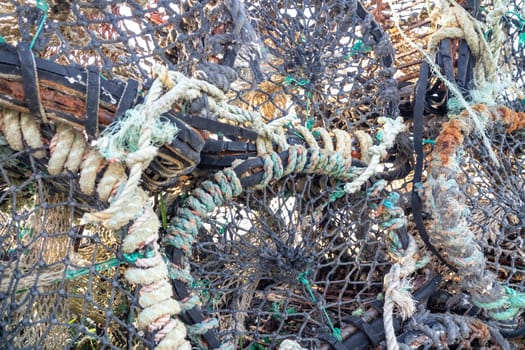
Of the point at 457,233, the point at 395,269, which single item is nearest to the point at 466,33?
the point at 457,233

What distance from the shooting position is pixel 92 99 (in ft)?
2.34

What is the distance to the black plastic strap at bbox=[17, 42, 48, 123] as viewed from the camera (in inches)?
26.5

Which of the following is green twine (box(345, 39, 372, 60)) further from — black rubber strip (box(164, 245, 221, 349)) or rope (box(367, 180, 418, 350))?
A: black rubber strip (box(164, 245, 221, 349))

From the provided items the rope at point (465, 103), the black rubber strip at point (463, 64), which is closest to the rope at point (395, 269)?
the rope at point (465, 103)

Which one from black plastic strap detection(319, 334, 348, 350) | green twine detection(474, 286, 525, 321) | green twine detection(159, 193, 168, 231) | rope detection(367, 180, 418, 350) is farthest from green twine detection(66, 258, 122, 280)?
green twine detection(474, 286, 525, 321)

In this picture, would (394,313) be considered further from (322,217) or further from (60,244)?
(60,244)

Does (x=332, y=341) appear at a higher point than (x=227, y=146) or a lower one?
lower

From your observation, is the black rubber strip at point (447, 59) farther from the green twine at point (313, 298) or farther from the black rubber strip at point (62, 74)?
the black rubber strip at point (62, 74)

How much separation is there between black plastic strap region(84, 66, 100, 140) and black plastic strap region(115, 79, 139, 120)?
0.10 feet

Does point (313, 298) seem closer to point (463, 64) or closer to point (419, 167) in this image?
point (419, 167)

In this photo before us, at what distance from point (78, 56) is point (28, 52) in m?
0.57

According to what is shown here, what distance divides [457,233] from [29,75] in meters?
0.94

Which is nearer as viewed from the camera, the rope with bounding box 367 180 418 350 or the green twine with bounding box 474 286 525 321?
the rope with bounding box 367 180 418 350

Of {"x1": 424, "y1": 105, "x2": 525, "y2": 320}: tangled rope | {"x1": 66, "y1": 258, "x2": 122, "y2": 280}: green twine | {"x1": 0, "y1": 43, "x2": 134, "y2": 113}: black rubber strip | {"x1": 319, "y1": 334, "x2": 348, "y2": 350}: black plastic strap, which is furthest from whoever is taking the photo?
{"x1": 424, "y1": 105, "x2": 525, "y2": 320}: tangled rope
